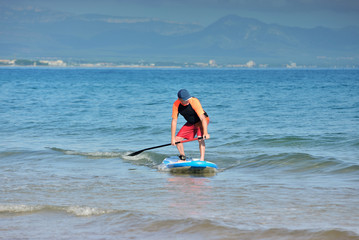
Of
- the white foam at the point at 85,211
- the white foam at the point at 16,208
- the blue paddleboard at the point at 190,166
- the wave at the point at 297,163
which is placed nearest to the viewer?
the white foam at the point at 85,211

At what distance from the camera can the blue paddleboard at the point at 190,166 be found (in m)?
9.96

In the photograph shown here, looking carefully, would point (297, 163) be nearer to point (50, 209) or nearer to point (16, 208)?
point (50, 209)

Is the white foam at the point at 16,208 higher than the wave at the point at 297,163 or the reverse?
higher

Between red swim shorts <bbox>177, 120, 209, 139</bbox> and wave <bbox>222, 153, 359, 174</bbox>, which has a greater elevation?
red swim shorts <bbox>177, 120, 209, 139</bbox>

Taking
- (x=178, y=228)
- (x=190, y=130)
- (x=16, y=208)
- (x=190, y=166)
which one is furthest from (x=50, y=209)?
(x=190, y=130)

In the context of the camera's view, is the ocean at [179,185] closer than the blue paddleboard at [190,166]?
Yes

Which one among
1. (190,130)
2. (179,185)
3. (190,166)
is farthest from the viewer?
(190,130)

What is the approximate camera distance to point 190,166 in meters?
10.0

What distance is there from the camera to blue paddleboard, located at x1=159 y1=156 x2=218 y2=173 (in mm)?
9961

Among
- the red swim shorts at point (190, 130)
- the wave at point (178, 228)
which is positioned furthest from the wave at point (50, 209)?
the red swim shorts at point (190, 130)

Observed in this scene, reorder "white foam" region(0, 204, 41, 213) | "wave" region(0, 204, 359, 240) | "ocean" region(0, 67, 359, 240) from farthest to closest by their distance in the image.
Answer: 1. "white foam" region(0, 204, 41, 213)
2. "ocean" region(0, 67, 359, 240)
3. "wave" region(0, 204, 359, 240)

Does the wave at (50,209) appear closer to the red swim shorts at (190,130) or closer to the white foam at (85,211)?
the white foam at (85,211)

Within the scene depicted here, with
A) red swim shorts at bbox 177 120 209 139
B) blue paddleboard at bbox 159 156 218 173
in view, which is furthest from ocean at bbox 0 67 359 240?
red swim shorts at bbox 177 120 209 139

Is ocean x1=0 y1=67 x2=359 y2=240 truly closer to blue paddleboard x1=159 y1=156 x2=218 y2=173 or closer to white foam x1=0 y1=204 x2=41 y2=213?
white foam x1=0 y1=204 x2=41 y2=213
